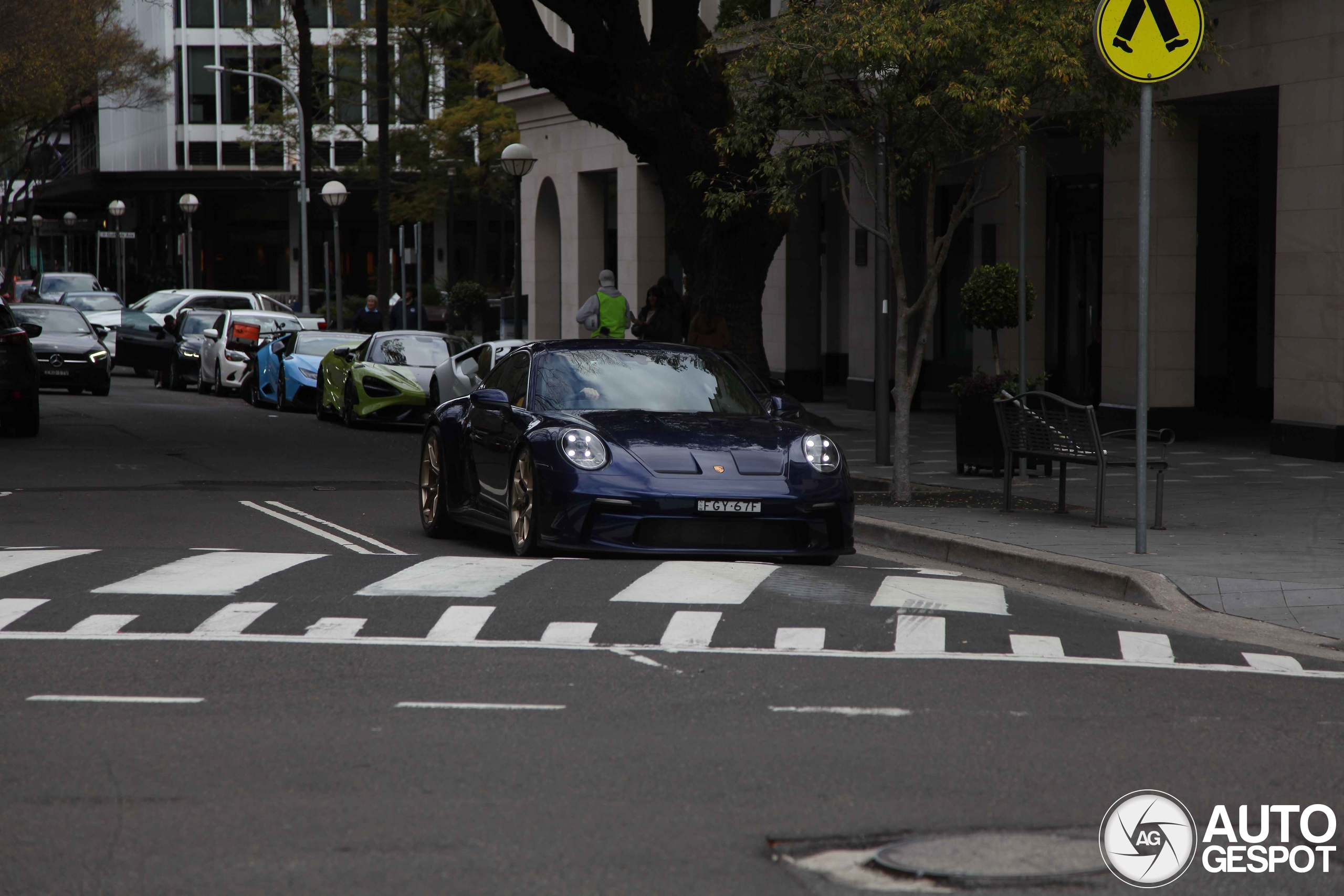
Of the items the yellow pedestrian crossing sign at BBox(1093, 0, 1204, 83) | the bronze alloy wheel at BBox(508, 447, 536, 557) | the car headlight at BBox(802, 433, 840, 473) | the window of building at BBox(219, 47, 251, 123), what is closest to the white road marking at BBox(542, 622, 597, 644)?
the bronze alloy wheel at BBox(508, 447, 536, 557)

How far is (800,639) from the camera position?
8344mm

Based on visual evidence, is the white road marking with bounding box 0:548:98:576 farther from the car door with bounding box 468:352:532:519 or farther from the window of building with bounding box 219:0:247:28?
the window of building with bounding box 219:0:247:28

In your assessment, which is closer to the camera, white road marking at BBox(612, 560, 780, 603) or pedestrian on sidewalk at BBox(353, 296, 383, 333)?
white road marking at BBox(612, 560, 780, 603)

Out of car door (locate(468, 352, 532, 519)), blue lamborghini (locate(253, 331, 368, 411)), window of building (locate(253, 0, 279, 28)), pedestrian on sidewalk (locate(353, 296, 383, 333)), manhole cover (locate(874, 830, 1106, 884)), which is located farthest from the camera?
window of building (locate(253, 0, 279, 28))

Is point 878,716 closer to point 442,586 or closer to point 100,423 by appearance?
point 442,586

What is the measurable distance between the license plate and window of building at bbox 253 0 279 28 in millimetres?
60867

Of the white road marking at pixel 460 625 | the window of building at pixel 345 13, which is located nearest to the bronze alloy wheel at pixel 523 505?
the white road marking at pixel 460 625

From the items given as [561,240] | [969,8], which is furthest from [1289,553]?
[561,240]

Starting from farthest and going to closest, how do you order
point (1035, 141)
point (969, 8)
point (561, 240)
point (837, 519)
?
point (561, 240)
point (1035, 141)
point (969, 8)
point (837, 519)

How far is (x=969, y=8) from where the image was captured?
528 inches

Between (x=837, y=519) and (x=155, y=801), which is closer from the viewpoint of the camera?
(x=155, y=801)

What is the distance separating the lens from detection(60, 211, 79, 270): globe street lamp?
271ft

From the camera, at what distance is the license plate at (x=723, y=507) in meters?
10.5

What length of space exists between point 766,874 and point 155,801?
1.85m
